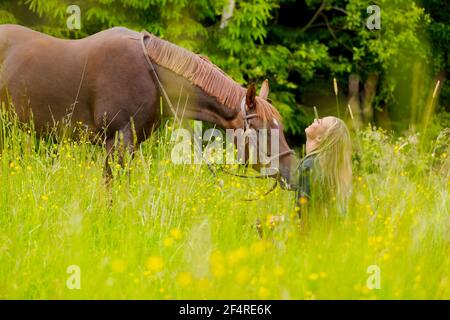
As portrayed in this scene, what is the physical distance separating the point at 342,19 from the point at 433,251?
10.9 meters

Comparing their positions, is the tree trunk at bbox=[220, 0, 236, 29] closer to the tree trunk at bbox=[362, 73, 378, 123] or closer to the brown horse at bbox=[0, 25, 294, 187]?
the tree trunk at bbox=[362, 73, 378, 123]

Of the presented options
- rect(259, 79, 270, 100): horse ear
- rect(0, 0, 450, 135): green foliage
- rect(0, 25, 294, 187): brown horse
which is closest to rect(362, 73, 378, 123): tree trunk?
rect(0, 0, 450, 135): green foliage

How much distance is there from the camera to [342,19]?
14.9 metres

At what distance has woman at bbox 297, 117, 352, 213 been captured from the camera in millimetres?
4406

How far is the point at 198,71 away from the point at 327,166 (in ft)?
6.55

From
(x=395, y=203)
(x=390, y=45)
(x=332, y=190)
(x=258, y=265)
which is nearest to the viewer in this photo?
(x=258, y=265)

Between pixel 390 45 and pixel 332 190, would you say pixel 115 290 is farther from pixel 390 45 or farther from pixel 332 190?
pixel 390 45

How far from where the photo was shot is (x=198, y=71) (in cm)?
612

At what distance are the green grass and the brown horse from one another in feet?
1.55

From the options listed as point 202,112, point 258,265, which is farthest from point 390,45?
point 258,265

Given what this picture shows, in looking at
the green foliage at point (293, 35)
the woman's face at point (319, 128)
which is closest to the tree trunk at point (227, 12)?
the green foliage at point (293, 35)

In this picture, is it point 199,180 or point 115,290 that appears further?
point 199,180

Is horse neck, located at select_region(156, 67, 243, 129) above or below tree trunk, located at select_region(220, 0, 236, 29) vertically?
below

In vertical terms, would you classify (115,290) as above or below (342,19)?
below
